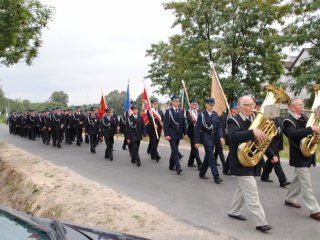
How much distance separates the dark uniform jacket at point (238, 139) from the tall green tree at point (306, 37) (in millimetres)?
14809

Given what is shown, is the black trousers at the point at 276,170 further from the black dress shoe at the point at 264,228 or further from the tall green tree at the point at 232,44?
the tall green tree at the point at 232,44

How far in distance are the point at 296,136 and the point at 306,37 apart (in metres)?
15.9

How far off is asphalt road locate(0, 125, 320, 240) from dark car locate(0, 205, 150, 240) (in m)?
3.02

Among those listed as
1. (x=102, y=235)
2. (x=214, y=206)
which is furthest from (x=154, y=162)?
(x=102, y=235)

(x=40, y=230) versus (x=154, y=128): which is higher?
(x=154, y=128)

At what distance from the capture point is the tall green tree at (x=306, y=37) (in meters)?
19.7

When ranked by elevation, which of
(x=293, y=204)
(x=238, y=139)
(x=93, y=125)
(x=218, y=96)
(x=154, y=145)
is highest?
(x=218, y=96)

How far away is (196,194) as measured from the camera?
8.17 meters

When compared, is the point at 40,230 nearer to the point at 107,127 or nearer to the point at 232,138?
the point at 232,138

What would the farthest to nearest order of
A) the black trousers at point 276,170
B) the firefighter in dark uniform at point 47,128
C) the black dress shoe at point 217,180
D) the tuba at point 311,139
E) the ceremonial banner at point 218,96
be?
the firefighter in dark uniform at point 47,128 < the ceremonial banner at point 218,96 < the black dress shoe at point 217,180 < the black trousers at point 276,170 < the tuba at point 311,139

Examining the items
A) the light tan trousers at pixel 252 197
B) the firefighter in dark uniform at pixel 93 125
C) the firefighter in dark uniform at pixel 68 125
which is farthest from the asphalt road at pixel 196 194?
the firefighter in dark uniform at pixel 68 125

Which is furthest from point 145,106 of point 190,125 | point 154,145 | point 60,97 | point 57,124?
point 60,97

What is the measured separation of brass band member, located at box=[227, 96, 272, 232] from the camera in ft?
18.7

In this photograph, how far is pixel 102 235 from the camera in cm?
314
